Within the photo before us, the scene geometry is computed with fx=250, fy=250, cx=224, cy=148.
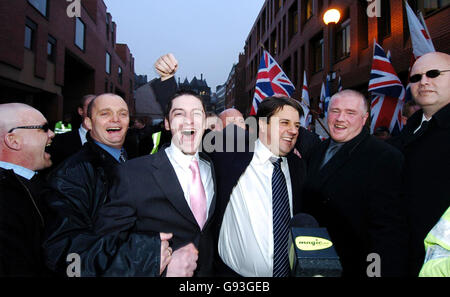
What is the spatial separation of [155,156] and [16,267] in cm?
112

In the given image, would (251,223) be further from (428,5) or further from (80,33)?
(80,33)

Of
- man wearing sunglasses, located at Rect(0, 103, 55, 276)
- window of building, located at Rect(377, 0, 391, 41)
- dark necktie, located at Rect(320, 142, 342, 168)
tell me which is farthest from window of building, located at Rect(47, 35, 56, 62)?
dark necktie, located at Rect(320, 142, 342, 168)

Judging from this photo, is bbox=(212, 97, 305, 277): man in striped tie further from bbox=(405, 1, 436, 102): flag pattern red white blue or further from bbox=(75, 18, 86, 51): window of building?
bbox=(75, 18, 86, 51): window of building

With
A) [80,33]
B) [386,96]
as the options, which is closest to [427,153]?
[386,96]

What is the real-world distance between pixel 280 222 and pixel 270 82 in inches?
201

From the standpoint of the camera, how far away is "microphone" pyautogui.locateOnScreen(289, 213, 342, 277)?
860 millimetres

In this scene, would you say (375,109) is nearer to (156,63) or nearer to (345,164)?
(345,164)

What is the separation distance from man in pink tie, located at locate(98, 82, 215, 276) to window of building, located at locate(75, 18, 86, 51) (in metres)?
24.3

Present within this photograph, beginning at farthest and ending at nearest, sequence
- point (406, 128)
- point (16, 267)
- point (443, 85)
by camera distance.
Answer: point (406, 128)
point (443, 85)
point (16, 267)

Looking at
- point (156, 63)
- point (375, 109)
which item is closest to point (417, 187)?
point (156, 63)

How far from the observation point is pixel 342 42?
551 inches

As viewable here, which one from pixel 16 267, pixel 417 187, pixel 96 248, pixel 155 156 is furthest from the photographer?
pixel 417 187

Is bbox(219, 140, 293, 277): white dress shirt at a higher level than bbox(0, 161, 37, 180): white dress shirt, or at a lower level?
lower

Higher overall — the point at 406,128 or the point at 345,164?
the point at 406,128
